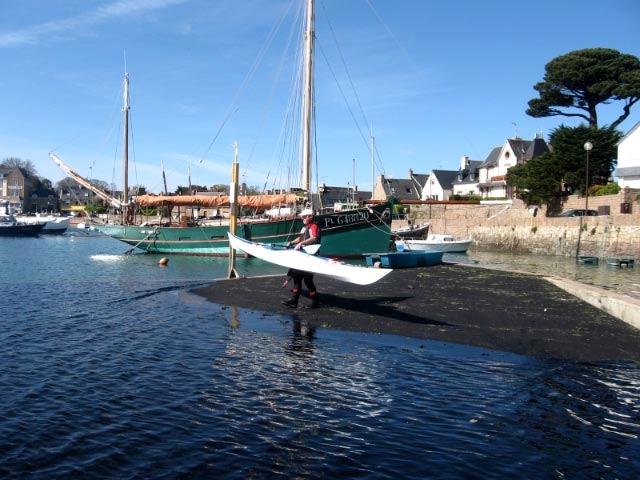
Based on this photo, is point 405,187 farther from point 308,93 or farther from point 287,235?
point 308,93

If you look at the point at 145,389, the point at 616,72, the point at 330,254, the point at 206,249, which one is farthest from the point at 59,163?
the point at 616,72

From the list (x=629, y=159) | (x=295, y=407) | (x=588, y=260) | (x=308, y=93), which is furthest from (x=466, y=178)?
(x=295, y=407)

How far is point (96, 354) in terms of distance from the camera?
10.4 meters

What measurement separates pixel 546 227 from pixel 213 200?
28342 mm

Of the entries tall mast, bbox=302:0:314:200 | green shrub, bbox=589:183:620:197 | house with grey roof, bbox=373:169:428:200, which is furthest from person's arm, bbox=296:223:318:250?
house with grey roof, bbox=373:169:428:200

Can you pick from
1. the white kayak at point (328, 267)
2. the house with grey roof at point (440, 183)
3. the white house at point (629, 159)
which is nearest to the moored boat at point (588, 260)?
the white house at point (629, 159)

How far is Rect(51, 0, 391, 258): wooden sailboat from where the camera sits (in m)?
33.1

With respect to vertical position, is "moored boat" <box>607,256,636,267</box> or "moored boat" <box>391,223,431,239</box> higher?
"moored boat" <box>391,223,431,239</box>

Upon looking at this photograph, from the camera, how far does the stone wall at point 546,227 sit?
39.8 m

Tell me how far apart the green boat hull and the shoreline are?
53.6ft

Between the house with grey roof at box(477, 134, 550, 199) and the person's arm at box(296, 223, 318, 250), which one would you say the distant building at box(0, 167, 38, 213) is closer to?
the house with grey roof at box(477, 134, 550, 199)

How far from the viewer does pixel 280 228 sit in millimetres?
38625

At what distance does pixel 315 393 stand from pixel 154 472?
2935 mm

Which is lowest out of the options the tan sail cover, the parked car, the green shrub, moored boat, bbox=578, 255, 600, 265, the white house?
moored boat, bbox=578, 255, 600, 265
